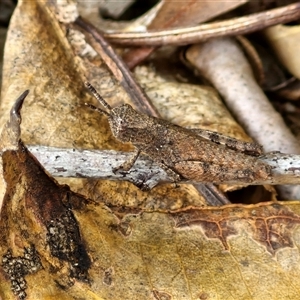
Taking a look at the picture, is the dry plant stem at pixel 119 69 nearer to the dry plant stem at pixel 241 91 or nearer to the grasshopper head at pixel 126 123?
the grasshopper head at pixel 126 123

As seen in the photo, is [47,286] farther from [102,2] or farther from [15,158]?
[102,2]

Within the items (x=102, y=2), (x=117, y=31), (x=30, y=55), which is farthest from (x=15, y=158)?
(x=102, y=2)

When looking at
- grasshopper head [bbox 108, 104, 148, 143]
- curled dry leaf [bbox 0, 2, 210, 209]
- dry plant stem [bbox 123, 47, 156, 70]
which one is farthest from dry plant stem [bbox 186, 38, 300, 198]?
grasshopper head [bbox 108, 104, 148, 143]

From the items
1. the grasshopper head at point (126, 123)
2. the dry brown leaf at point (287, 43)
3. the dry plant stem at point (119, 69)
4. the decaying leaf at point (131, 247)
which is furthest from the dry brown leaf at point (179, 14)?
the decaying leaf at point (131, 247)

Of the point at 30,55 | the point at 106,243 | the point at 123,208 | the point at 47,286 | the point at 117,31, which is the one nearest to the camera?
the point at 47,286

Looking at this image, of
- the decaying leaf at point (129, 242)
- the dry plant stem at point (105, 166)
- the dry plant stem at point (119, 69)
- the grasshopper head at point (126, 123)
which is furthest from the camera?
the dry plant stem at point (119, 69)

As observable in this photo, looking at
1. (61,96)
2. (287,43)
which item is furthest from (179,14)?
(61,96)
